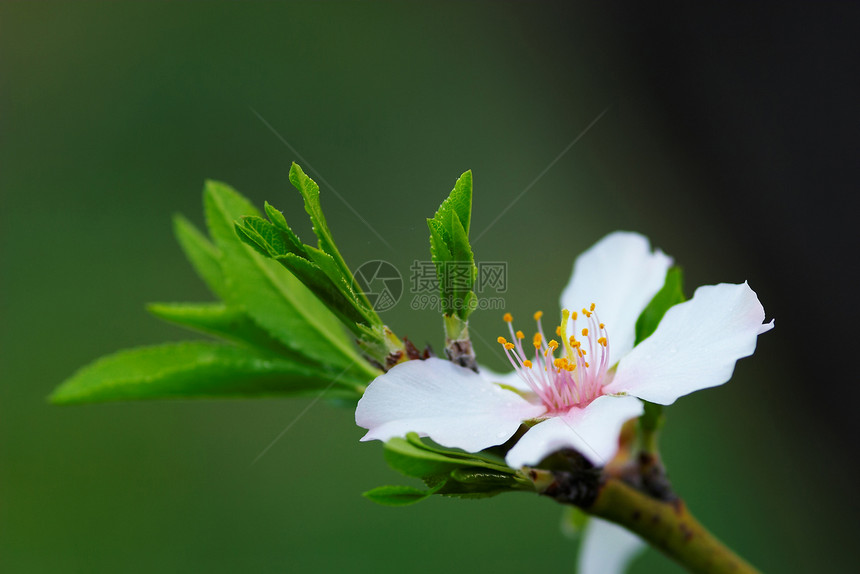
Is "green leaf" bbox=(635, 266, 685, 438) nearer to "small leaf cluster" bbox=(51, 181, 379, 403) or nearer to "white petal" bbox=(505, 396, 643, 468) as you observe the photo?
"white petal" bbox=(505, 396, 643, 468)

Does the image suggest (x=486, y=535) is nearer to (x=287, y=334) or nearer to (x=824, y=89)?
(x=287, y=334)

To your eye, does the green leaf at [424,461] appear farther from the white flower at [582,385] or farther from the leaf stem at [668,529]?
the leaf stem at [668,529]

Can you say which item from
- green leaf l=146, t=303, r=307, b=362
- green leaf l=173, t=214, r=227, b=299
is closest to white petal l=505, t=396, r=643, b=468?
green leaf l=146, t=303, r=307, b=362

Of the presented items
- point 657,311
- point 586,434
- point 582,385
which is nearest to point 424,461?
point 586,434

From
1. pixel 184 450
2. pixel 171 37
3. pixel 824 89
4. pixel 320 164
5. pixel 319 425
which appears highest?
pixel 171 37

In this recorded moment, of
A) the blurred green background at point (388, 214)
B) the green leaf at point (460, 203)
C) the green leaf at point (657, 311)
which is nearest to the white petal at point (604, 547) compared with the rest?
the green leaf at point (657, 311)

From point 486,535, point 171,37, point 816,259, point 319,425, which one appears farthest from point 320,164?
point 816,259
